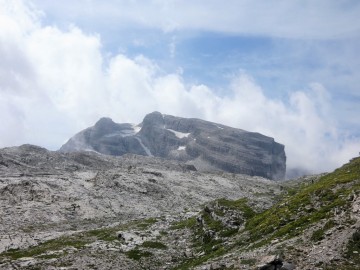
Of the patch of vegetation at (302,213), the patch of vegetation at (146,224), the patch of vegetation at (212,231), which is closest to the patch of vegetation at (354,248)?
the patch of vegetation at (302,213)

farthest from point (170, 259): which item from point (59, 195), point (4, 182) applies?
point (4, 182)

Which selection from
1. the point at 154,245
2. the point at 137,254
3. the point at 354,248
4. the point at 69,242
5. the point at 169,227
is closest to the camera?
the point at 354,248

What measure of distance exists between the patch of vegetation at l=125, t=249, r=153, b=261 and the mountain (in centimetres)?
15

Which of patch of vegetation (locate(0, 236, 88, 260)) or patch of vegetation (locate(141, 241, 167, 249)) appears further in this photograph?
patch of vegetation (locate(141, 241, 167, 249))

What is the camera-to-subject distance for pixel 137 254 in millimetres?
56844

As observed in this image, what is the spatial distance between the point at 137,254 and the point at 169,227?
21.3m

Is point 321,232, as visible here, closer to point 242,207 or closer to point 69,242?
point 242,207

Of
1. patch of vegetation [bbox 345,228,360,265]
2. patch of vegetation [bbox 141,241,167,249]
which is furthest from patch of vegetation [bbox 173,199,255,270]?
patch of vegetation [bbox 345,228,360,265]

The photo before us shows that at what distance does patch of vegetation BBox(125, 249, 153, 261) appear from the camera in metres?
55.6

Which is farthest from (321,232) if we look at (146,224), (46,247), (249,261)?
(146,224)

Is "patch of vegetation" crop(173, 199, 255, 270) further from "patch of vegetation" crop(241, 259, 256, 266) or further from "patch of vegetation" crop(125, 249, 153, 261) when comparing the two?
"patch of vegetation" crop(241, 259, 256, 266)

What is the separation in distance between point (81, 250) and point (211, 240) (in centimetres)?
1984

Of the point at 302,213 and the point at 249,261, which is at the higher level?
the point at 302,213

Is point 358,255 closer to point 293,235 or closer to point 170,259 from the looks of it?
point 293,235
